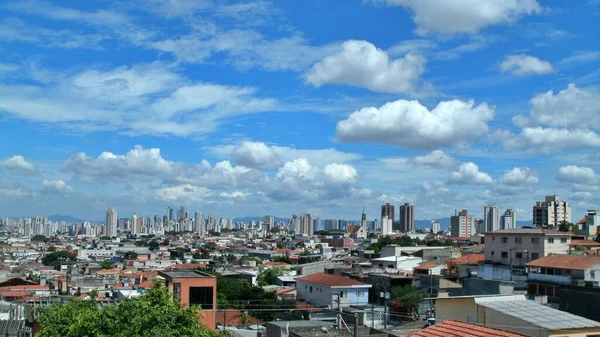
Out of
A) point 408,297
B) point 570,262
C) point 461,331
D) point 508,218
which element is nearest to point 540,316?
point 461,331

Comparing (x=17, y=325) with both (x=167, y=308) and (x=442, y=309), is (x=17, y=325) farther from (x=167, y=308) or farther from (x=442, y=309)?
(x=442, y=309)

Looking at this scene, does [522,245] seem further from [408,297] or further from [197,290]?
[197,290]

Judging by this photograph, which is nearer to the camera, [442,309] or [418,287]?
[442,309]

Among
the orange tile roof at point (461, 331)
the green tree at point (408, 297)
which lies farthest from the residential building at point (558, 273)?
the orange tile roof at point (461, 331)

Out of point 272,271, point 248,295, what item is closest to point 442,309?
point 248,295

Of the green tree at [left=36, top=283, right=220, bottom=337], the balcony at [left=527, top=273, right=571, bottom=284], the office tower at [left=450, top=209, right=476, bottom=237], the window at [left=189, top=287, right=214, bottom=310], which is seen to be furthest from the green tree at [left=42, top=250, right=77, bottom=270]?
the office tower at [left=450, top=209, right=476, bottom=237]

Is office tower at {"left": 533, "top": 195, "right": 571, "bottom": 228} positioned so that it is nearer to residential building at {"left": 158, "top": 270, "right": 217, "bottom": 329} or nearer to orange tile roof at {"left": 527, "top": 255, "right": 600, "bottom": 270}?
orange tile roof at {"left": 527, "top": 255, "right": 600, "bottom": 270}

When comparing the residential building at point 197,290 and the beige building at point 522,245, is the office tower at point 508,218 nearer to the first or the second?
the beige building at point 522,245
